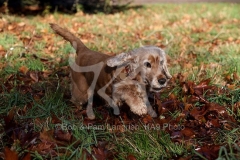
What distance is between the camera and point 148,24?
884cm

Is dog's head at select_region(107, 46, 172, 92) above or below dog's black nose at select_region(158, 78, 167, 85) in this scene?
above

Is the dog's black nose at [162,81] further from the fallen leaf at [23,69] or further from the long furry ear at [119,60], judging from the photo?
the fallen leaf at [23,69]

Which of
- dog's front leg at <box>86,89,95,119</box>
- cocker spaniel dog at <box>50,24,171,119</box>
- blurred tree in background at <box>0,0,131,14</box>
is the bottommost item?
blurred tree in background at <box>0,0,131,14</box>

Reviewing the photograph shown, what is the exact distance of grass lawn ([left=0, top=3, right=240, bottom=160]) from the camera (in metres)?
2.68

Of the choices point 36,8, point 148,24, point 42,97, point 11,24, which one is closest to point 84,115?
point 42,97

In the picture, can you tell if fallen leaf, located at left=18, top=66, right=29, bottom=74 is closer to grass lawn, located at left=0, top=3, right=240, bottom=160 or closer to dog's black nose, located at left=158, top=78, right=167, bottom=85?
grass lawn, located at left=0, top=3, right=240, bottom=160

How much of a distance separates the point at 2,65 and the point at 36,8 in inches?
285

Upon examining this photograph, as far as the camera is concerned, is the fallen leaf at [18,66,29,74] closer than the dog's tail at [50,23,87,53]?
No

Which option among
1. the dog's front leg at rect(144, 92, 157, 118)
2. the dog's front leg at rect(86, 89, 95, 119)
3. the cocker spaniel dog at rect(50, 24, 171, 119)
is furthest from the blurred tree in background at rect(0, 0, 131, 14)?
the dog's front leg at rect(144, 92, 157, 118)

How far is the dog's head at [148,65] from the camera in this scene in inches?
128

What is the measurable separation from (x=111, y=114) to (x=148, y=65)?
68 cm

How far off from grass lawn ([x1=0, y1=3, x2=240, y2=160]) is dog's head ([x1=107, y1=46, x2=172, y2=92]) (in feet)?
1.14

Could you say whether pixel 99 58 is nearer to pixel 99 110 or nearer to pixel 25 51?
pixel 99 110

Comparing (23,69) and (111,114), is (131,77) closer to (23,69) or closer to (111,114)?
(111,114)
